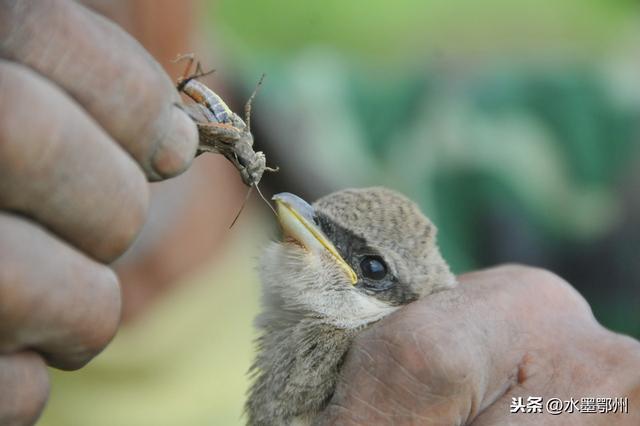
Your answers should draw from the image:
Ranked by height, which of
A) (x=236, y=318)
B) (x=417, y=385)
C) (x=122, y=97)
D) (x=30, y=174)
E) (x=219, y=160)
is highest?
(x=122, y=97)

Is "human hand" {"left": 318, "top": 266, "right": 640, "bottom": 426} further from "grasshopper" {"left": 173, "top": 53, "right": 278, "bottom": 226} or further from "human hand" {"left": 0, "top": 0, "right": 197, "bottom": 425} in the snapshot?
"human hand" {"left": 0, "top": 0, "right": 197, "bottom": 425}

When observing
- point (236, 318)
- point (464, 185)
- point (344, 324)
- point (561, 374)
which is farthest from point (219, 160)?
point (561, 374)

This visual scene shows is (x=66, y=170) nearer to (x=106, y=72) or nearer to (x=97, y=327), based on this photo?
(x=106, y=72)

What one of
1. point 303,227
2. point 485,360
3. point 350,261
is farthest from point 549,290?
point 303,227

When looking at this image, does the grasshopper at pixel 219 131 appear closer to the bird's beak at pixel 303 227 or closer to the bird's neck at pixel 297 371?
the bird's beak at pixel 303 227

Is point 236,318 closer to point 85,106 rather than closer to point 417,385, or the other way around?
point 417,385

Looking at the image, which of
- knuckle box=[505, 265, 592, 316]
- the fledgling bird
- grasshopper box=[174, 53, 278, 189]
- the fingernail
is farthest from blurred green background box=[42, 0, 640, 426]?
the fingernail
